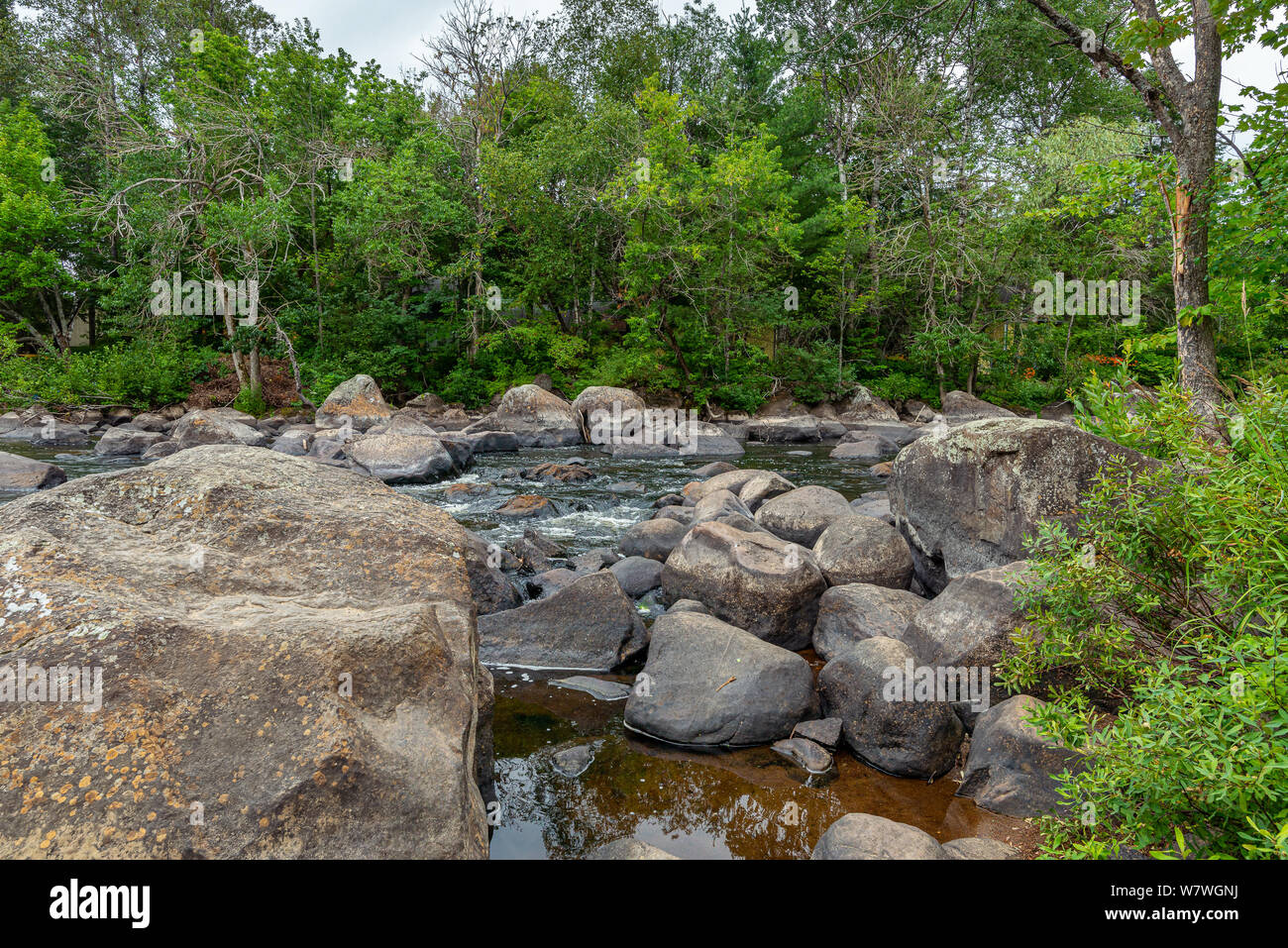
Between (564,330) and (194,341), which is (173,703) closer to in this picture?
(564,330)

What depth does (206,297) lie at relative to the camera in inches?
997

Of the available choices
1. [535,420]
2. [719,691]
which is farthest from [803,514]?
[535,420]

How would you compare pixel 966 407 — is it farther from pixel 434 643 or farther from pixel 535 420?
pixel 434 643

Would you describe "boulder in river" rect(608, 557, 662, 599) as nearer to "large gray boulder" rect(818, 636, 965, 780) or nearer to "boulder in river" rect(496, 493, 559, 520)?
"large gray boulder" rect(818, 636, 965, 780)

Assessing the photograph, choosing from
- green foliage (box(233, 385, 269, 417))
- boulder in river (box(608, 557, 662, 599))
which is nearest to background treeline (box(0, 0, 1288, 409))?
green foliage (box(233, 385, 269, 417))

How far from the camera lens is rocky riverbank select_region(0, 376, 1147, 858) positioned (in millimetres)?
2375

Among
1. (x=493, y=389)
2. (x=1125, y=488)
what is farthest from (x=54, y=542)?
(x=493, y=389)

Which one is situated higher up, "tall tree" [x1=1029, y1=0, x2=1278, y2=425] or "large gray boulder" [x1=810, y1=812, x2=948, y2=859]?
"tall tree" [x1=1029, y1=0, x2=1278, y2=425]

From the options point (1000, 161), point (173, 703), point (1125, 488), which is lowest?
point (173, 703)

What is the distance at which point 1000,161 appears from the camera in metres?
24.7

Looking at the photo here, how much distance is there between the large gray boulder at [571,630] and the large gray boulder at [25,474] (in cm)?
1162

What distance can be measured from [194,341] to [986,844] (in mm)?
33810
